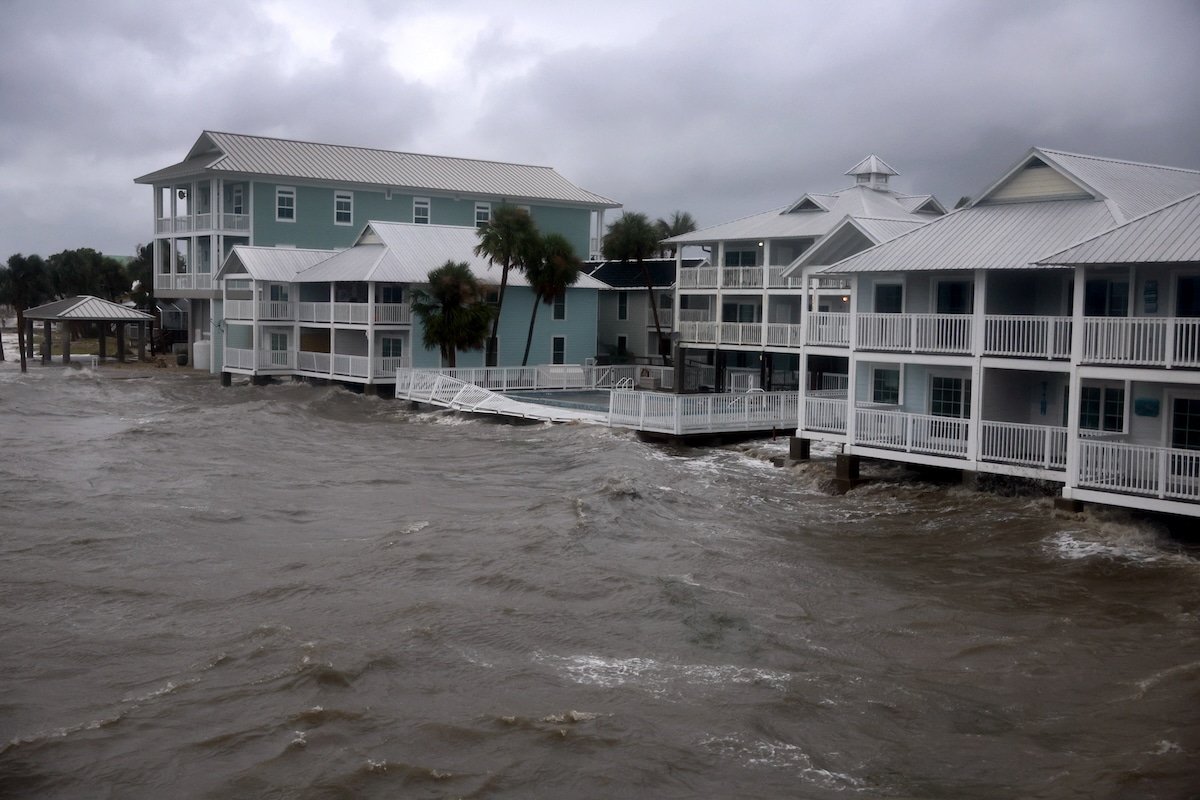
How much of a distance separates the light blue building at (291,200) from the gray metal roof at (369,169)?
7cm

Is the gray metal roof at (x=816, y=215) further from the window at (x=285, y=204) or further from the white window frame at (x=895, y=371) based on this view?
the window at (x=285, y=204)

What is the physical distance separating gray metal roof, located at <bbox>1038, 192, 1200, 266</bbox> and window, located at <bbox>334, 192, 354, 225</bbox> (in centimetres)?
4360

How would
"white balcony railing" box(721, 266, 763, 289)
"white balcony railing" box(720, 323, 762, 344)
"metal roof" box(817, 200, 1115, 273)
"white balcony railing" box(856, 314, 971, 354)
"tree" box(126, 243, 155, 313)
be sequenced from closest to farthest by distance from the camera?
"metal roof" box(817, 200, 1115, 273), "white balcony railing" box(856, 314, 971, 354), "white balcony railing" box(720, 323, 762, 344), "white balcony railing" box(721, 266, 763, 289), "tree" box(126, 243, 155, 313)

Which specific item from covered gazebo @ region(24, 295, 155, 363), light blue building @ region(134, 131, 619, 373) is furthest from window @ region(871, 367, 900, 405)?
covered gazebo @ region(24, 295, 155, 363)

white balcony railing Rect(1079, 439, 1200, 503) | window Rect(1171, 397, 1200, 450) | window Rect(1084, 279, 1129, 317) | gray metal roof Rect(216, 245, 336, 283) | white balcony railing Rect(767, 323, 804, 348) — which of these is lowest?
white balcony railing Rect(1079, 439, 1200, 503)

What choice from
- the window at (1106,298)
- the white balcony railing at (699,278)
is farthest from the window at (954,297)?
the white balcony railing at (699,278)

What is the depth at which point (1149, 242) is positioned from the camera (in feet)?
67.5

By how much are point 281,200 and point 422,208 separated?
A: 7.87 m

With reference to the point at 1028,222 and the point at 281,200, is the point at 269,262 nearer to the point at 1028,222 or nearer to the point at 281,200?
the point at 281,200

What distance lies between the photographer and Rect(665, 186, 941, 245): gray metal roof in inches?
1613

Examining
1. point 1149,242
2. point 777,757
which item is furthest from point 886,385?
point 777,757

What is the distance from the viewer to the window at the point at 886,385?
1119 inches

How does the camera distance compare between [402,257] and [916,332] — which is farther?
[402,257]

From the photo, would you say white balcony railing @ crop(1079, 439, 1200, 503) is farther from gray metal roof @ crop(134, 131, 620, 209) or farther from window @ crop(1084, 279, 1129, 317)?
gray metal roof @ crop(134, 131, 620, 209)
